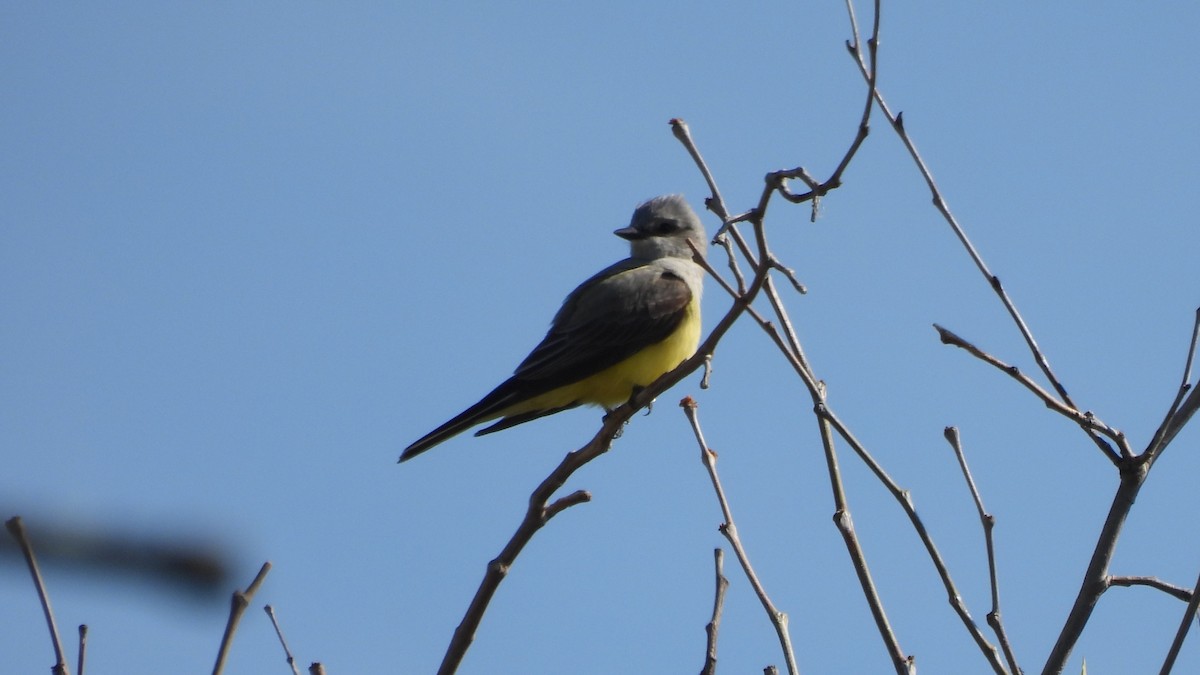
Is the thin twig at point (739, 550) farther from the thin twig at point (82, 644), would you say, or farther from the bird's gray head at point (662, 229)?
the bird's gray head at point (662, 229)

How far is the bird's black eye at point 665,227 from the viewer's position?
9414mm

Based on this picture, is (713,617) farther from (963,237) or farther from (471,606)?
(963,237)

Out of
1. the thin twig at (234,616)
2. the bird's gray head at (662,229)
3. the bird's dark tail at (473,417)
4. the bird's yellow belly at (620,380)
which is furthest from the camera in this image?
the bird's gray head at (662,229)

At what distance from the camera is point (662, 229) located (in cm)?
941

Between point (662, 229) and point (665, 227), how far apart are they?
3 centimetres

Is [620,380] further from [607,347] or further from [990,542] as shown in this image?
[990,542]

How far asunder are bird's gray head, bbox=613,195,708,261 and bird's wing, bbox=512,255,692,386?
3.14 feet

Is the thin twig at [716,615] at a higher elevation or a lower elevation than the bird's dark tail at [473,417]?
lower

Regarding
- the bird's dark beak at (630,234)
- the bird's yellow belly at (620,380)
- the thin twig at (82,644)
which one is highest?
the bird's dark beak at (630,234)

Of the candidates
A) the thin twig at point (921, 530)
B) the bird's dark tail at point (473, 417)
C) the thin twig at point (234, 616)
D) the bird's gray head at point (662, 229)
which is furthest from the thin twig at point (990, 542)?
the bird's gray head at point (662, 229)

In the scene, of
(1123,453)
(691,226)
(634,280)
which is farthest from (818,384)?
(691,226)

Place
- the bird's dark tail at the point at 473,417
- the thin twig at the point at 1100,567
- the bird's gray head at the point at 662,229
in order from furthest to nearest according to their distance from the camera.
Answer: the bird's gray head at the point at 662,229 < the bird's dark tail at the point at 473,417 < the thin twig at the point at 1100,567

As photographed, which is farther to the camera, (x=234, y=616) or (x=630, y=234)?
(x=630, y=234)

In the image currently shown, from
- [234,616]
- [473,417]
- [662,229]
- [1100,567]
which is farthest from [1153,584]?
[662,229]
